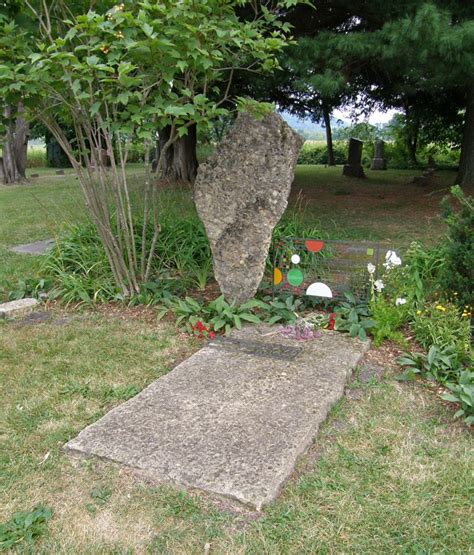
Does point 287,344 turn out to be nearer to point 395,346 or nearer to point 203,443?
point 395,346

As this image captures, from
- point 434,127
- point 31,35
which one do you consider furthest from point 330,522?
point 434,127

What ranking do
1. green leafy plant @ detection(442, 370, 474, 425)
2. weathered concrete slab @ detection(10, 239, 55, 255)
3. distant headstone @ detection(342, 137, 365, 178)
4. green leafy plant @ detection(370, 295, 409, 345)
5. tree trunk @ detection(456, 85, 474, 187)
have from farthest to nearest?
distant headstone @ detection(342, 137, 365, 178), tree trunk @ detection(456, 85, 474, 187), weathered concrete slab @ detection(10, 239, 55, 255), green leafy plant @ detection(370, 295, 409, 345), green leafy plant @ detection(442, 370, 474, 425)

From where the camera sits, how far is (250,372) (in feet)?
10.4

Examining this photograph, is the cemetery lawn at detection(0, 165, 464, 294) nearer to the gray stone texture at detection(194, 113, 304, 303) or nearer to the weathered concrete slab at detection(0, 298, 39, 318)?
the weathered concrete slab at detection(0, 298, 39, 318)

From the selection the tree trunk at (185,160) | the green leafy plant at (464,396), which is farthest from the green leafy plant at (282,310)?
the tree trunk at (185,160)

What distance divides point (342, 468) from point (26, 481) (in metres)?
1.38

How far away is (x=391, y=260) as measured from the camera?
3.86 metres

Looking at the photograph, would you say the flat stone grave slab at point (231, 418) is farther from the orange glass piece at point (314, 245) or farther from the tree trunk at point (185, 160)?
the tree trunk at point (185, 160)

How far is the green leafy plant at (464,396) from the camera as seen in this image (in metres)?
2.68

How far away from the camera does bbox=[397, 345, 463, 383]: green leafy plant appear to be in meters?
3.15

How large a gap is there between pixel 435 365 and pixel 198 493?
5.79ft

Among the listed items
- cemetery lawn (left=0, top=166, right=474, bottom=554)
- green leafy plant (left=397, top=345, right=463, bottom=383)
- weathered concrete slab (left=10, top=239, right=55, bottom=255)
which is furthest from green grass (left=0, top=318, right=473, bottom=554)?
weathered concrete slab (left=10, top=239, right=55, bottom=255)

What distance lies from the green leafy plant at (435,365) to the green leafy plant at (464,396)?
172mm

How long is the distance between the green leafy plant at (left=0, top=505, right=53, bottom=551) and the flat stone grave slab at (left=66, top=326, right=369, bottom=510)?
0.39 meters
